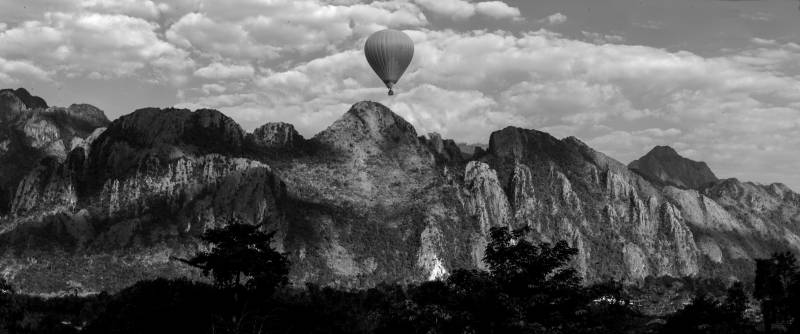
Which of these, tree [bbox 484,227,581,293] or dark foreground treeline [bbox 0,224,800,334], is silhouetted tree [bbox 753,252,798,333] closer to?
dark foreground treeline [bbox 0,224,800,334]

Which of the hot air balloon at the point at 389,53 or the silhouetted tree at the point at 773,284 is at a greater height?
the hot air balloon at the point at 389,53

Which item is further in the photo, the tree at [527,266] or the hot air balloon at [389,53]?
the hot air balloon at [389,53]

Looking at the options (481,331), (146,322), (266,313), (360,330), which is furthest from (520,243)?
Result: (360,330)

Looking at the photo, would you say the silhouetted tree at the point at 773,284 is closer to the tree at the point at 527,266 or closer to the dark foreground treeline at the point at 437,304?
the dark foreground treeline at the point at 437,304

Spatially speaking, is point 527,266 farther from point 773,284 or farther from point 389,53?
point 389,53

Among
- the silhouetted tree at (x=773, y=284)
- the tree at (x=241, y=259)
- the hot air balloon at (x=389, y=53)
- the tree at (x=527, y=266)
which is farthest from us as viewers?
the hot air balloon at (x=389, y=53)

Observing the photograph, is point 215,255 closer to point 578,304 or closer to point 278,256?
point 278,256

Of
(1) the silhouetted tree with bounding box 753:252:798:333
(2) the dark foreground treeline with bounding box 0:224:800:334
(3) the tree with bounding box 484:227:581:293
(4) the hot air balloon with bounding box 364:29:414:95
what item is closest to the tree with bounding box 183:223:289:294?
(2) the dark foreground treeline with bounding box 0:224:800:334

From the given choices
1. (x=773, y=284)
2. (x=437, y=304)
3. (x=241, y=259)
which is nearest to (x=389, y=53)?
(x=773, y=284)

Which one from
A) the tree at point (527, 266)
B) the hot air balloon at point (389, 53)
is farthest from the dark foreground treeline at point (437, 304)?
the hot air balloon at point (389, 53)
